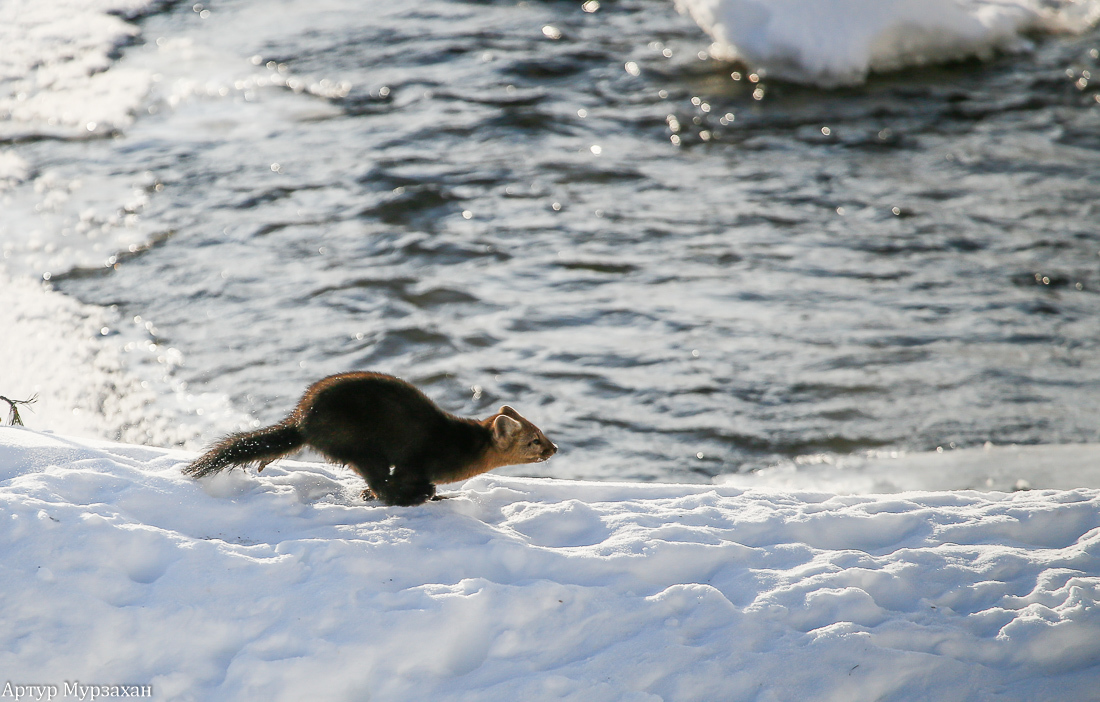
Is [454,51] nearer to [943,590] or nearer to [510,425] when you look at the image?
[510,425]

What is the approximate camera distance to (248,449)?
184 inches

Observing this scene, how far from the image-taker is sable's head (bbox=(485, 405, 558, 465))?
16.4 feet

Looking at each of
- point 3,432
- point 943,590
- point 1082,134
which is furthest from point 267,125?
point 943,590

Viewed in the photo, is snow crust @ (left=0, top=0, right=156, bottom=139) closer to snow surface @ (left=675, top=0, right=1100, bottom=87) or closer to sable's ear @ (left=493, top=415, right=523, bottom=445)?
snow surface @ (left=675, top=0, right=1100, bottom=87)

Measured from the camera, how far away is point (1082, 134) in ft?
41.9

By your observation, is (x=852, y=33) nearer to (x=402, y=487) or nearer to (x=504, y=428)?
(x=504, y=428)

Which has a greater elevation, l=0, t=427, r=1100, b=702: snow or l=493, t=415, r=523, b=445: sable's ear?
l=493, t=415, r=523, b=445: sable's ear

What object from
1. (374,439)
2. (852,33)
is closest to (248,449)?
(374,439)

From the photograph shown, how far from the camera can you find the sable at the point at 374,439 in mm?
4719

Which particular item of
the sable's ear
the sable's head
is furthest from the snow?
the sable's ear

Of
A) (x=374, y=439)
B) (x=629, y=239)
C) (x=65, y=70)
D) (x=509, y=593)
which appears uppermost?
(x=65, y=70)

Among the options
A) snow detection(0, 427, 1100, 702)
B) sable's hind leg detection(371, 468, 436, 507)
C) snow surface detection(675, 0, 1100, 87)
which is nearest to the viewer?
snow detection(0, 427, 1100, 702)

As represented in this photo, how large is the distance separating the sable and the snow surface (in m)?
10.9

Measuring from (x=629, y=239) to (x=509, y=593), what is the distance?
7.14 metres
